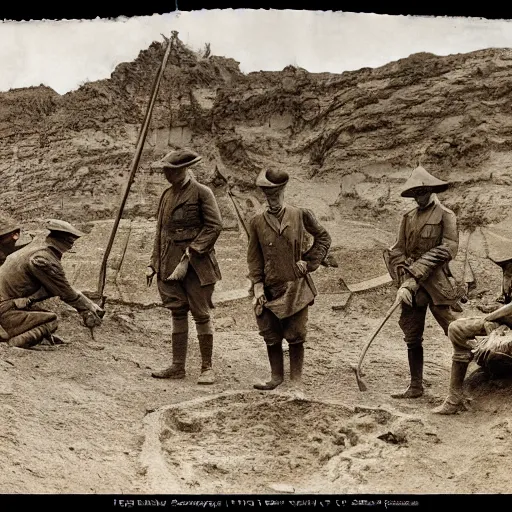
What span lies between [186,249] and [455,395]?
2.49m

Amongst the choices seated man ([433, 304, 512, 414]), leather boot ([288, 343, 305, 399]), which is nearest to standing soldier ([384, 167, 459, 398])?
seated man ([433, 304, 512, 414])

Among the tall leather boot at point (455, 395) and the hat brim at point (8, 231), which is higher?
the hat brim at point (8, 231)

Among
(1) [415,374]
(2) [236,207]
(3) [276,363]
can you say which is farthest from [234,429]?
(2) [236,207]

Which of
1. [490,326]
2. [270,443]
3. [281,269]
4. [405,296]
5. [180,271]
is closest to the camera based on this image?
[270,443]

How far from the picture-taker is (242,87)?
Answer: 11.6m

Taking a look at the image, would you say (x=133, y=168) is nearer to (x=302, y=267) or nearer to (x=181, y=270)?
(x=181, y=270)

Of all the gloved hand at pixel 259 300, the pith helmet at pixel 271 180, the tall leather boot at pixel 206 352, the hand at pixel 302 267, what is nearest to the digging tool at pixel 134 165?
the tall leather boot at pixel 206 352

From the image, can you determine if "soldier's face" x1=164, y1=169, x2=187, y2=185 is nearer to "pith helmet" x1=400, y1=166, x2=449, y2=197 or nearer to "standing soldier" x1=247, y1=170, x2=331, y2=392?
"standing soldier" x1=247, y1=170, x2=331, y2=392

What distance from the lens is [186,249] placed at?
7.04 m

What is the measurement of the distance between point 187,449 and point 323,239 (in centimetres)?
213

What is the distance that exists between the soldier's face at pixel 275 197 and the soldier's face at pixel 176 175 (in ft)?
2.67

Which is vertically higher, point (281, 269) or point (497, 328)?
point (281, 269)

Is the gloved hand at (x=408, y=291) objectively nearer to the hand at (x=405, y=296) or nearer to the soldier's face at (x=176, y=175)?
the hand at (x=405, y=296)

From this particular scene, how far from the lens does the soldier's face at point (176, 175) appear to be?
23.2 ft
